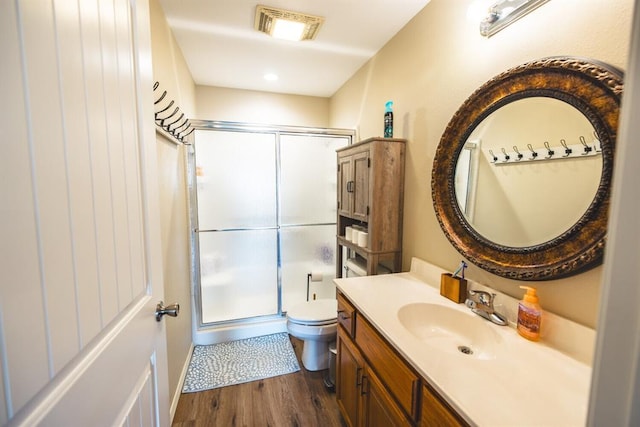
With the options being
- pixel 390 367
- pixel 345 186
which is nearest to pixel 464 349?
pixel 390 367

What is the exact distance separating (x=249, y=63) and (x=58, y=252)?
2.24 m

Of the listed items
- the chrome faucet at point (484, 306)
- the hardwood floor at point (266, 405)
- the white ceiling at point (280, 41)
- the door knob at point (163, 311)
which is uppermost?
the white ceiling at point (280, 41)

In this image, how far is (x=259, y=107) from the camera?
9.63 feet

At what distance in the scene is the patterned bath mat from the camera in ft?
6.35

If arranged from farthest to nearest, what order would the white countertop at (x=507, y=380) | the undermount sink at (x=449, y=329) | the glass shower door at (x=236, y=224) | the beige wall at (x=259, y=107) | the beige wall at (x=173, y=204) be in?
the beige wall at (x=259, y=107) < the glass shower door at (x=236, y=224) < the beige wall at (x=173, y=204) < the undermount sink at (x=449, y=329) < the white countertop at (x=507, y=380)

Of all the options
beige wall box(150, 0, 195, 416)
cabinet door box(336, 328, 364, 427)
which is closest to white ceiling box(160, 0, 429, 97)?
beige wall box(150, 0, 195, 416)

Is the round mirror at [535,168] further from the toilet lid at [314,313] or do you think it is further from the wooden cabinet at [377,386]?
the toilet lid at [314,313]

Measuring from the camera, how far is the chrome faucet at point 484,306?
1068 millimetres

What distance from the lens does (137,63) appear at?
2.68ft

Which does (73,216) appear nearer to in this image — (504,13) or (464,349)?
(464,349)

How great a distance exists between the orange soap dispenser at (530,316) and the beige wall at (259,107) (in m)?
2.71

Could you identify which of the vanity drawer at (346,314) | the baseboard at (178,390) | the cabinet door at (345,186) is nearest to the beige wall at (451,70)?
the cabinet door at (345,186)

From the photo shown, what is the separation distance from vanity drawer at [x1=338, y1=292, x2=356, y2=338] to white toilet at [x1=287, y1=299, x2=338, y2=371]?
17.3 inches

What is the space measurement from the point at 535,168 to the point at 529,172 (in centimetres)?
2
